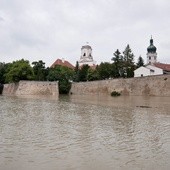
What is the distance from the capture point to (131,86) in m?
50.1

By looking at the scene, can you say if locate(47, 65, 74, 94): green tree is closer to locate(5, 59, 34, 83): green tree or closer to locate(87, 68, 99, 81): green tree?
locate(87, 68, 99, 81): green tree

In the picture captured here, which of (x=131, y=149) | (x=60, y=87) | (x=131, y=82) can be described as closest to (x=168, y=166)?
(x=131, y=149)

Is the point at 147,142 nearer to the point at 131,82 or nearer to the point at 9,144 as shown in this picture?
the point at 9,144

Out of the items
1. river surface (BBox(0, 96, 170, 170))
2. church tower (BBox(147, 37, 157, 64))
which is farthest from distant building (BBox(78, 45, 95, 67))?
river surface (BBox(0, 96, 170, 170))

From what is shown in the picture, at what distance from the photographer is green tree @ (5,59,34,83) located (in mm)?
60781

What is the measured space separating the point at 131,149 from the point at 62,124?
6041mm

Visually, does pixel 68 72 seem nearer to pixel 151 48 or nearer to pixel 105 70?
pixel 105 70

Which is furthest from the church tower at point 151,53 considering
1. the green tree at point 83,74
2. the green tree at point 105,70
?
the green tree at point 105,70

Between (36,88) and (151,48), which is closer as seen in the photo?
(36,88)

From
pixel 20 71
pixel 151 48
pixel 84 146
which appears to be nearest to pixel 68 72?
pixel 20 71

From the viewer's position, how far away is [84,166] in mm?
8219

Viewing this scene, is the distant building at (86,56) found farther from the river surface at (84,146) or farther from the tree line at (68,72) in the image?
the river surface at (84,146)

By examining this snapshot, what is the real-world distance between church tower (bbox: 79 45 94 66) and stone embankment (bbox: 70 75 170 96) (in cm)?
3971

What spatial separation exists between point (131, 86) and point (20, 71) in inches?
880
